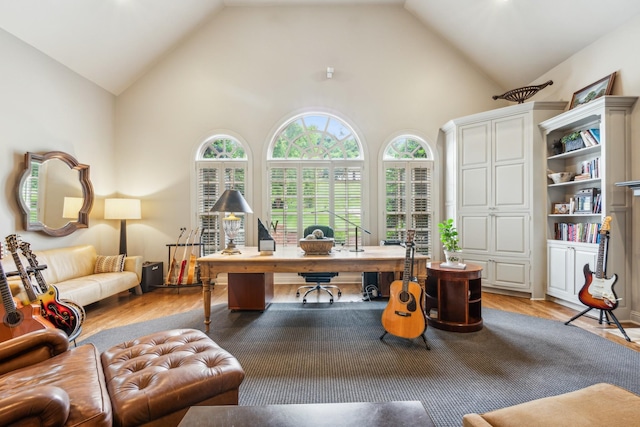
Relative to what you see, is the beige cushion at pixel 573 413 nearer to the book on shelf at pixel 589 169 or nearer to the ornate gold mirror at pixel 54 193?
the book on shelf at pixel 589 169

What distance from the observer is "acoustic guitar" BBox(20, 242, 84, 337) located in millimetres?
2441

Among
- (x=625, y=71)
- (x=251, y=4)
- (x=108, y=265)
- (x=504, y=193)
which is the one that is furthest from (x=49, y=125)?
(x=625, y=71)

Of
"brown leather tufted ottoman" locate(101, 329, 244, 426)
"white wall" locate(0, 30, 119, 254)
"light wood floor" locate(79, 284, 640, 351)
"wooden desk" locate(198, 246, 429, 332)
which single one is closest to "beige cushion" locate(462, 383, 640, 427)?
"brown leather tufted ottoman" locate(101, 329, 244, 426)

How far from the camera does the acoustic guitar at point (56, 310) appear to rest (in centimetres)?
244

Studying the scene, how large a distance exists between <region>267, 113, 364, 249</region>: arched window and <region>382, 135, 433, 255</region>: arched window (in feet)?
1.53

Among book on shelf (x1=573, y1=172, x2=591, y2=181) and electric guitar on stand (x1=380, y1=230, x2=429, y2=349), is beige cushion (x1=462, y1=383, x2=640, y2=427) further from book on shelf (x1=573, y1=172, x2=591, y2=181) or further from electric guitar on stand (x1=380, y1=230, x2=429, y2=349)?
book on shelf (x1=573, y1=172, x2=591, y2=181)

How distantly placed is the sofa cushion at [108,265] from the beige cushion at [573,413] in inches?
173

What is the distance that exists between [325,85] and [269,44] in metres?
1.12

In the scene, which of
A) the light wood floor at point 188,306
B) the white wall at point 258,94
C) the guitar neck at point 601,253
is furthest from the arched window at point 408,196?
the guitar neck at point 601,253

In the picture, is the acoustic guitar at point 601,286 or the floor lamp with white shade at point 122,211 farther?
the floor lamp with white shade at point 122,211

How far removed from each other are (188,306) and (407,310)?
8.97 feet

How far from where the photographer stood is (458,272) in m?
2.77

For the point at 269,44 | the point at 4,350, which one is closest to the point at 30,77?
the point at 269,44

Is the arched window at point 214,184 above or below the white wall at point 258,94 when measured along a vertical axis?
below
